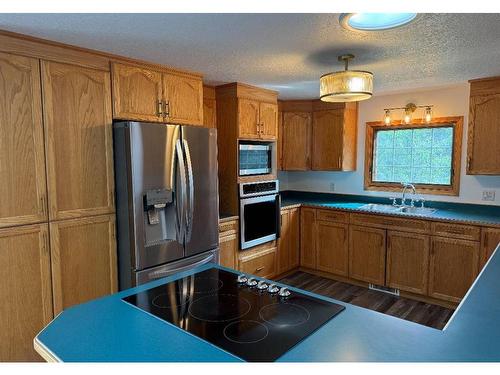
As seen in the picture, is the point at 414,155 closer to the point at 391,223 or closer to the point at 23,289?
the point at 391,223

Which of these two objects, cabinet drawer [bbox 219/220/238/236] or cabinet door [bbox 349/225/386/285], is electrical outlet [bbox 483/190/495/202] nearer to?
cabinet door [bbox 349/225/386/285]

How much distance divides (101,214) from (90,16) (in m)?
1.32

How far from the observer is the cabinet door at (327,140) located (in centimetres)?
428

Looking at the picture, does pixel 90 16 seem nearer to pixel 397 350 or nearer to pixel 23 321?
pixel 23 321

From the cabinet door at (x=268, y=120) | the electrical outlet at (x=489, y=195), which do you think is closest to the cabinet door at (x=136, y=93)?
the cabinet door at (x=268, y=120)

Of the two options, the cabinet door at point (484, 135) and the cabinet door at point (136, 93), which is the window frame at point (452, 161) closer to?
the cabinet door at point (484, 135)

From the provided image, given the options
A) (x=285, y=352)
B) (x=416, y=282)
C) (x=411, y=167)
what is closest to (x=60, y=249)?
(x=285, y=352)

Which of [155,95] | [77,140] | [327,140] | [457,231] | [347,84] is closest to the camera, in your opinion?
[347,84]

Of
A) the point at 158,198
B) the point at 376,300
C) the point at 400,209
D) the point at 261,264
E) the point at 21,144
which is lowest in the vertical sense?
the point at 376,300

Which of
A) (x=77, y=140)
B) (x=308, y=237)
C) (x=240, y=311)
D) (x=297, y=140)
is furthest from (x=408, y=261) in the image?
(x=77, y=140)

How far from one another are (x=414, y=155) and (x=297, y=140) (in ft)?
4.69

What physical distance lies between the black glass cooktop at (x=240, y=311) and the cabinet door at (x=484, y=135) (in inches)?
107

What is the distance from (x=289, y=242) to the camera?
4219 mm

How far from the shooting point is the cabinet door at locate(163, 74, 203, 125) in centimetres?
282
